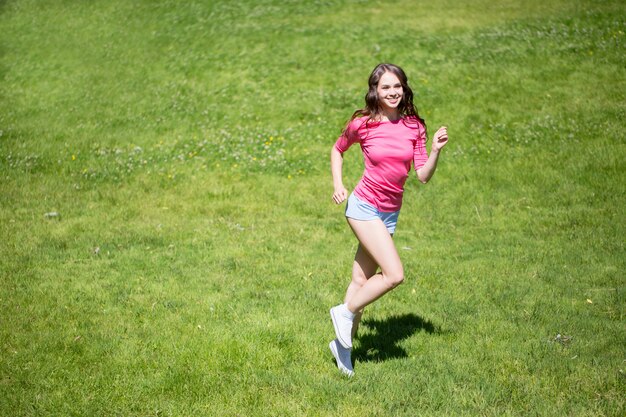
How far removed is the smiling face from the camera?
20.5 ft

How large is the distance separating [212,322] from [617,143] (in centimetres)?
1160

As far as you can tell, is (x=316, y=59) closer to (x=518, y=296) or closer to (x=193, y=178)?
(x=193, y=178)

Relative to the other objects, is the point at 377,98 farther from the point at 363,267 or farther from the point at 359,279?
the point at 359,279

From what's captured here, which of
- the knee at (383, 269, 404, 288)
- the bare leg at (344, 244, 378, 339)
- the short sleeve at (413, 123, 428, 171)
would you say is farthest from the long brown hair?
the knee at (383, 269, 404, 288)

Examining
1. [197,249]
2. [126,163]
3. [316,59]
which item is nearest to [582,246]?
[197,249]

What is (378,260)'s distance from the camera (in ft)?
20.4

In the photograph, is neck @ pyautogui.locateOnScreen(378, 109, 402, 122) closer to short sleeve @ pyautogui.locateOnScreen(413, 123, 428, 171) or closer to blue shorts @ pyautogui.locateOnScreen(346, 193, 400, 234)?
short sleeve @ pyautogui.locateOnScreen(413, 123, 428, 171)

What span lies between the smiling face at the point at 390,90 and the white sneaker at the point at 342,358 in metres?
2.46

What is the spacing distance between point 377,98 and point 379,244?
1448 millimetres

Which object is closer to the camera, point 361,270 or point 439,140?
point 439,140

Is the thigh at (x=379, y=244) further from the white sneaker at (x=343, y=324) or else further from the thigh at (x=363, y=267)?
the white sneaker at (x=343, y=324)

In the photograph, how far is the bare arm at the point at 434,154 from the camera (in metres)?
6.02

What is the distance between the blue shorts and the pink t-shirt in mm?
45

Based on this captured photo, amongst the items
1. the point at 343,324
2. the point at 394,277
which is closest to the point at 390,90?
the point at 394,277
